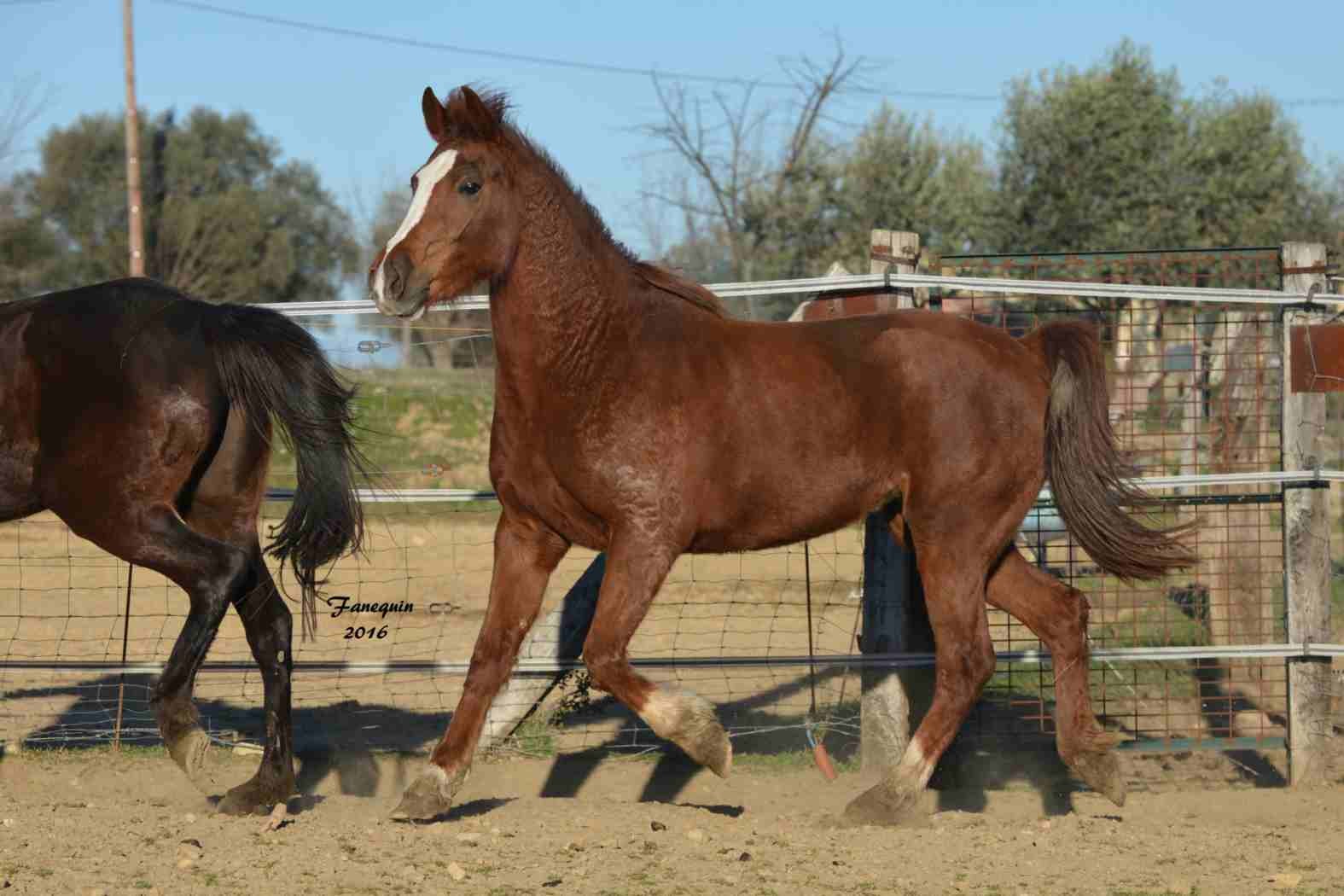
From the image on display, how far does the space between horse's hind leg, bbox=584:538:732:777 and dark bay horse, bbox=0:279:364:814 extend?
1256mm

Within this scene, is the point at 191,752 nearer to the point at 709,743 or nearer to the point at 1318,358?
the point at 709,743

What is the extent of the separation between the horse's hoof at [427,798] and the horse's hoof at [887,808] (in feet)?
4.52

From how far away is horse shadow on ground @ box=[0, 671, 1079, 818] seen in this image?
20.6 ft

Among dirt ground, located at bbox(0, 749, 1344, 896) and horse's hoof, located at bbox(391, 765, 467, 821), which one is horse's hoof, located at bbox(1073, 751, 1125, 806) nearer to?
dirt ground, located at bbox(0, 749, 1344, 896)

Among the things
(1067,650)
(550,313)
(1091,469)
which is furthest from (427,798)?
(1091,469)

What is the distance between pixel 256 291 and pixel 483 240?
33.8 m

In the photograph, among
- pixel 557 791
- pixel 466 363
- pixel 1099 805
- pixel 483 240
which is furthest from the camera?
pixel 466 363

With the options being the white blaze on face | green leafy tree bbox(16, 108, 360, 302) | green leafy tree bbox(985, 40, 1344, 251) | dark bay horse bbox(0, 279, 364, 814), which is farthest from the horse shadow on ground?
green leafy tree bbox(16, 108, 360, 302)

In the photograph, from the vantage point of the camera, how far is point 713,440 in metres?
4.93

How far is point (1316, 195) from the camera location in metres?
32.0

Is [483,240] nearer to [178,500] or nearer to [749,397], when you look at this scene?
[749,397]

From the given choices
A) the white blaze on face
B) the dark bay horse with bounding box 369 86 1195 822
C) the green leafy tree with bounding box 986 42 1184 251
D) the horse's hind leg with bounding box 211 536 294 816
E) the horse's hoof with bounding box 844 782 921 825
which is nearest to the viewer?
the white blaze on face

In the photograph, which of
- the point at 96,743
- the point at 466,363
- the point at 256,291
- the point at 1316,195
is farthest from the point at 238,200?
Result: the point at 96,743

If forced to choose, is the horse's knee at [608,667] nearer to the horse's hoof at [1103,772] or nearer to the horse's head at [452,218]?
the horse's head at [452,218]
